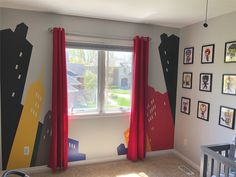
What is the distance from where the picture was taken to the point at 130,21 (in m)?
3.20

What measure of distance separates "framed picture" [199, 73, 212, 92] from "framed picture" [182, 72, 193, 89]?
232 mm

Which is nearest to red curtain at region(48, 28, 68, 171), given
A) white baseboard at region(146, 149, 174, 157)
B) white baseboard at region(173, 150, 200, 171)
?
white baseboard at region(146, 149, 174, 157)

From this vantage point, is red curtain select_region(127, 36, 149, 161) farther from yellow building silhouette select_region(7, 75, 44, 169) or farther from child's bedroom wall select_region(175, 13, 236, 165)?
yellow building silhouette select_region(7, 75, 44, 169)

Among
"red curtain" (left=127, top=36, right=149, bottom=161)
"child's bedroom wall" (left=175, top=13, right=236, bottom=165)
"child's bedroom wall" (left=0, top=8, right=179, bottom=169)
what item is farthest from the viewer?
"red curtain" (left=127, top=36, right=149, bottom=161)

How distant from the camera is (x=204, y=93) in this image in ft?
9.90

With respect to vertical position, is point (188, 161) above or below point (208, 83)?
below

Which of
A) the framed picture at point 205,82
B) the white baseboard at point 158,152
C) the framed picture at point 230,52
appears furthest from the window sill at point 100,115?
the framed picture at point 230,52

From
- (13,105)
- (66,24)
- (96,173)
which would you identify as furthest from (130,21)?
(96,173)

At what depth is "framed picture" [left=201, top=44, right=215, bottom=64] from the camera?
2.85 metres

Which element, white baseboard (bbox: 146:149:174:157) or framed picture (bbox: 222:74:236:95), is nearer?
framed picture (bbox: 222:74:236:95)

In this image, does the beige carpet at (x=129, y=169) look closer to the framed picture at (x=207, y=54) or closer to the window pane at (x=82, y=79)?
the window pane at (x=82, y=79)

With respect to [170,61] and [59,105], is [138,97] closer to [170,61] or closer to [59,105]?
[170,61]

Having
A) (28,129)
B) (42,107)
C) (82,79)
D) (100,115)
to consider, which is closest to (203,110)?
(100,115)

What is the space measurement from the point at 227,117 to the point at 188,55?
4.01ft
